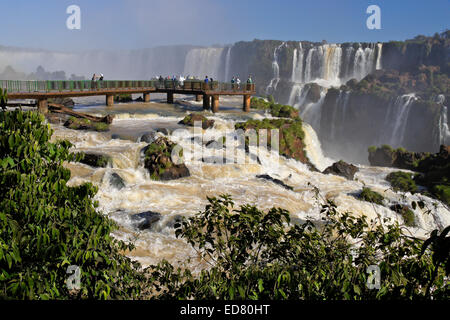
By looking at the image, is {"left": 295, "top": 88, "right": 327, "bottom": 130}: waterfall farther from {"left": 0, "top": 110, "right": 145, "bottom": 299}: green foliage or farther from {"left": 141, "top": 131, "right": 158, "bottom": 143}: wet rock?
{"left": 0, "top": 110, "right": 145, "bottom": 299}: green foliage

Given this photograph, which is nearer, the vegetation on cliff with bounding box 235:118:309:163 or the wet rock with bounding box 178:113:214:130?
the wet rock with bounding box 178:113:214:130

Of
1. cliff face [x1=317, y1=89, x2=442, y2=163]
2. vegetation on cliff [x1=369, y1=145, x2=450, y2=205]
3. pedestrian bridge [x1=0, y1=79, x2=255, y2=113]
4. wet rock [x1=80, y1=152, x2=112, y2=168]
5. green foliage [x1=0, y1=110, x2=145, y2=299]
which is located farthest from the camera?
cliff face [x1=317, y1=89, x2=442, y2=163]

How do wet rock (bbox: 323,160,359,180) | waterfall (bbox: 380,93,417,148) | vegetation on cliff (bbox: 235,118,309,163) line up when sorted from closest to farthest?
wet rock (bbox: 323,160,359,180) → vegetation on cliff (bbox: 235,118,309,163) → waterfall (bbox: 380,93,417,148)

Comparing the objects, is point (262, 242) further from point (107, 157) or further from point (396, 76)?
point (396, 76)

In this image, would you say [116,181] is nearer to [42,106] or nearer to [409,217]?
[42,106]

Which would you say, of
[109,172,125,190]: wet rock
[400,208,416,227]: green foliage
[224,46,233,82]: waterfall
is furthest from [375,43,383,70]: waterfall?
[109,172,125,190]: wet rock

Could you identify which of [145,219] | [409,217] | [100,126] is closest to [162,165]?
[145,219]

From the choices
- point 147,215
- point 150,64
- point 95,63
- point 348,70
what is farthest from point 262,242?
point 95,63
